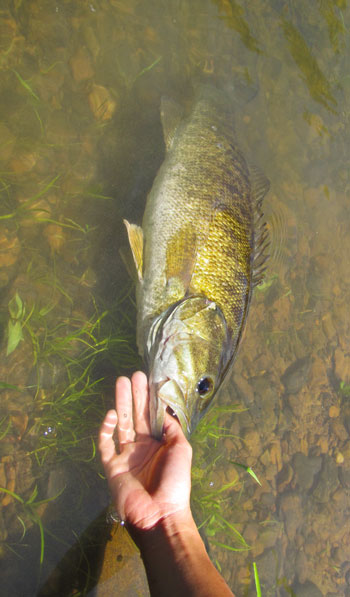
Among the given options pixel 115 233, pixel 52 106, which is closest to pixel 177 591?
pixel 115 233

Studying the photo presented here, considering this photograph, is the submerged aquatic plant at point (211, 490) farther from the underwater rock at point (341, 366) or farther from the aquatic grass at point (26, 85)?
the aquatic grass at point (26, 85)

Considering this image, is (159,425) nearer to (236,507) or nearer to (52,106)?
(236,507)

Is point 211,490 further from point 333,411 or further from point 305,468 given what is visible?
point 333,411

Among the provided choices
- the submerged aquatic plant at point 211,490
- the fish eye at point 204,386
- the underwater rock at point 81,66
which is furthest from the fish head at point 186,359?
the underwater rock at point 81,66

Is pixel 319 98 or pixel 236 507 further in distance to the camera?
pixel 319 98

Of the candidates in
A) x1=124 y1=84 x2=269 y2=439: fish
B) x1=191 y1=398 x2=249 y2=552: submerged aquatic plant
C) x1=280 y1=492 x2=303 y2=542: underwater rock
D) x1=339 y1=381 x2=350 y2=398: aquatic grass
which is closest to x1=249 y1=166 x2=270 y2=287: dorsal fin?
x1=124 y1=84 x2=269 y2=439: fish

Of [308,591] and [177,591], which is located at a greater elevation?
[177,591]

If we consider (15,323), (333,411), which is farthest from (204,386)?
(333,411)
